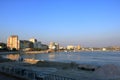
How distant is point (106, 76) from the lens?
20734 mm

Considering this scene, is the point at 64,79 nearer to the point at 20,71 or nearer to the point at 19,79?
the point at 19,79

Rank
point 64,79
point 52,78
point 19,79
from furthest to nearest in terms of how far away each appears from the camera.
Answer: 1. point 19,79
2. point 52,78
3. point 64,79

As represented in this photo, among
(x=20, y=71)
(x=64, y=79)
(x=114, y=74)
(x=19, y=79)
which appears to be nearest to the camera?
(x=64, y=79)

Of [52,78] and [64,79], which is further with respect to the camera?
[52,78]

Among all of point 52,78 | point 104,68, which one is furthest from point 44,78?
point 104,68

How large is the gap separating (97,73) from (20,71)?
6.99 m

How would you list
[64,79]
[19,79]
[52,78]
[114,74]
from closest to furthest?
[64,79] < [52,78] < [19,79] < [114,74]

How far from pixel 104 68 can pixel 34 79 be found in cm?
784

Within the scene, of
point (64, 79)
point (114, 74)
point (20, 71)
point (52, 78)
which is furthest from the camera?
point (114, 74)

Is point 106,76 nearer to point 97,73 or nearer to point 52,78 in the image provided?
point 97,73

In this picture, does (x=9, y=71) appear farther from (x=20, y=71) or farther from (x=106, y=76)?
(x=106, y=76)

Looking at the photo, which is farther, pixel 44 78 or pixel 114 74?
pixel 114 74

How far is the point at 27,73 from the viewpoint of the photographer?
59.0 feet

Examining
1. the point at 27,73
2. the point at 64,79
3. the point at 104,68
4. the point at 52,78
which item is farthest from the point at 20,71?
the point at 104,68
